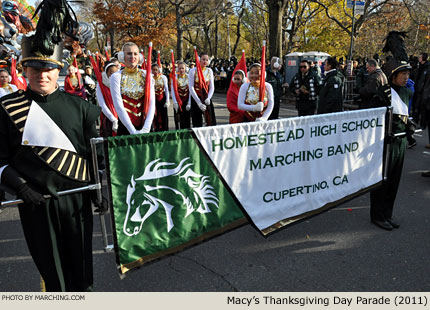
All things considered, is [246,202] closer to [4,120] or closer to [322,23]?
[4,120]

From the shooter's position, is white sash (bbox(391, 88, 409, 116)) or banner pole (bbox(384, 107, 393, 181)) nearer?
banner pole (bbox(384, 107, 393, 181))

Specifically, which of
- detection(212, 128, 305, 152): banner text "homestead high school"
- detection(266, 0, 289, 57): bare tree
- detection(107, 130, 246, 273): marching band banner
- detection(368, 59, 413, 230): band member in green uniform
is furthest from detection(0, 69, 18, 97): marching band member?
detection(266, 0, 289, 57): bare tree

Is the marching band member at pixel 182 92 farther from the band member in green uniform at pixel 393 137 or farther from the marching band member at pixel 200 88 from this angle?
the band member in green uniform at pixel 393 137

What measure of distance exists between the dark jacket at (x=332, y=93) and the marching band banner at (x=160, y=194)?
5.63 meters

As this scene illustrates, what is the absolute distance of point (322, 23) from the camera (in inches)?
1276

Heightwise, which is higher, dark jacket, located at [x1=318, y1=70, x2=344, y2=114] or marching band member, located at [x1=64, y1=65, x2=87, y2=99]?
marching band member, located at [x1=64, y1=65, x2=87, y2=99]

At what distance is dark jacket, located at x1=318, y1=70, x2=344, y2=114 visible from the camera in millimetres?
7867

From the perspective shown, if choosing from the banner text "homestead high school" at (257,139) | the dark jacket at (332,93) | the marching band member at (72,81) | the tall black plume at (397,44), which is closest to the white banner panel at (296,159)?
the banner text "homestead high school" at (257,139)

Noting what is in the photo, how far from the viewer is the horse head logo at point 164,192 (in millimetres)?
2666

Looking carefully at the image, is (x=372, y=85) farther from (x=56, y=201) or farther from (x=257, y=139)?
(x=56, y=201)

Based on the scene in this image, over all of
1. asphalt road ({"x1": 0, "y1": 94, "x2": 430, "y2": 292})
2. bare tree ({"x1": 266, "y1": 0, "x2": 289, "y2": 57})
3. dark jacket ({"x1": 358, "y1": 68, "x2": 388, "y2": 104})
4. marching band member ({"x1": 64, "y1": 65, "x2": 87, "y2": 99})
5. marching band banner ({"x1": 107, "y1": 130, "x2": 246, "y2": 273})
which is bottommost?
asphalt road ({"x1": 0, "y1": 94, "x2": 430, "y2": 292})

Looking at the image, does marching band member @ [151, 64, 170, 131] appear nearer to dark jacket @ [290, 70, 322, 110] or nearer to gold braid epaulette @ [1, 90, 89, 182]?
dark jacket @ [290, 70, 322, 110]

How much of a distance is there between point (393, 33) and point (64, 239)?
16.7ft

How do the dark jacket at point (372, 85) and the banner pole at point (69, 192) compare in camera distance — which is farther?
the dark jacket at point (372, 85)
